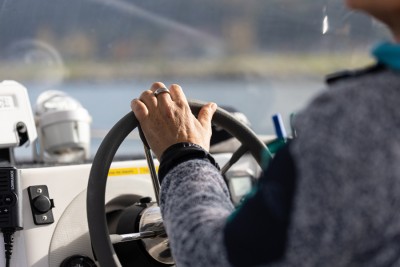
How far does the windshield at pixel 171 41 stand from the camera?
2689mm

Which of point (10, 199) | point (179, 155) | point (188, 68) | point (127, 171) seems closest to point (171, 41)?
point (127, 171)

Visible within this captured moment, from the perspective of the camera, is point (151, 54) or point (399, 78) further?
point (151, 54)

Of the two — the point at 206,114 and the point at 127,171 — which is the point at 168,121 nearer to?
the point at 206,114

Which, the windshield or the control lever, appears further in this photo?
the windshield

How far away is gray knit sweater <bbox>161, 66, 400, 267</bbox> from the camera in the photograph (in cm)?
100

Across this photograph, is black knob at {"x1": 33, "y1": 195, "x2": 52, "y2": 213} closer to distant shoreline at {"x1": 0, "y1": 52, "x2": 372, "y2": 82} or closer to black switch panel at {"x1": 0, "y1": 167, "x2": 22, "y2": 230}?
black switch panel at {"x1": 0, "y1": 167, "x2": 22, "y2": 230}

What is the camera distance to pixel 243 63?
3945mm

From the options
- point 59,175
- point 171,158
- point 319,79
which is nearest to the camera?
point 171,158

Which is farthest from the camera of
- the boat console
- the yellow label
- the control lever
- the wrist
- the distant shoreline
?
the distant shoreline

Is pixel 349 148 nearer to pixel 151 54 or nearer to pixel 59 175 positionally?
pixel 59 175

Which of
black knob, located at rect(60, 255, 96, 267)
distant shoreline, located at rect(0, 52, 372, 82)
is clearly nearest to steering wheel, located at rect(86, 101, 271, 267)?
black knob, located at rect(60, 255, 96, 267)

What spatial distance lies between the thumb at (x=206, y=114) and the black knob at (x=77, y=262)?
1.60 ft

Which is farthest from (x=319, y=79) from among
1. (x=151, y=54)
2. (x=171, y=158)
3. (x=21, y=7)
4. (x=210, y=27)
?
(x=171, y=158)

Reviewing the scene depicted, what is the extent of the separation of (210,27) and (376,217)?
2272 millimetres
